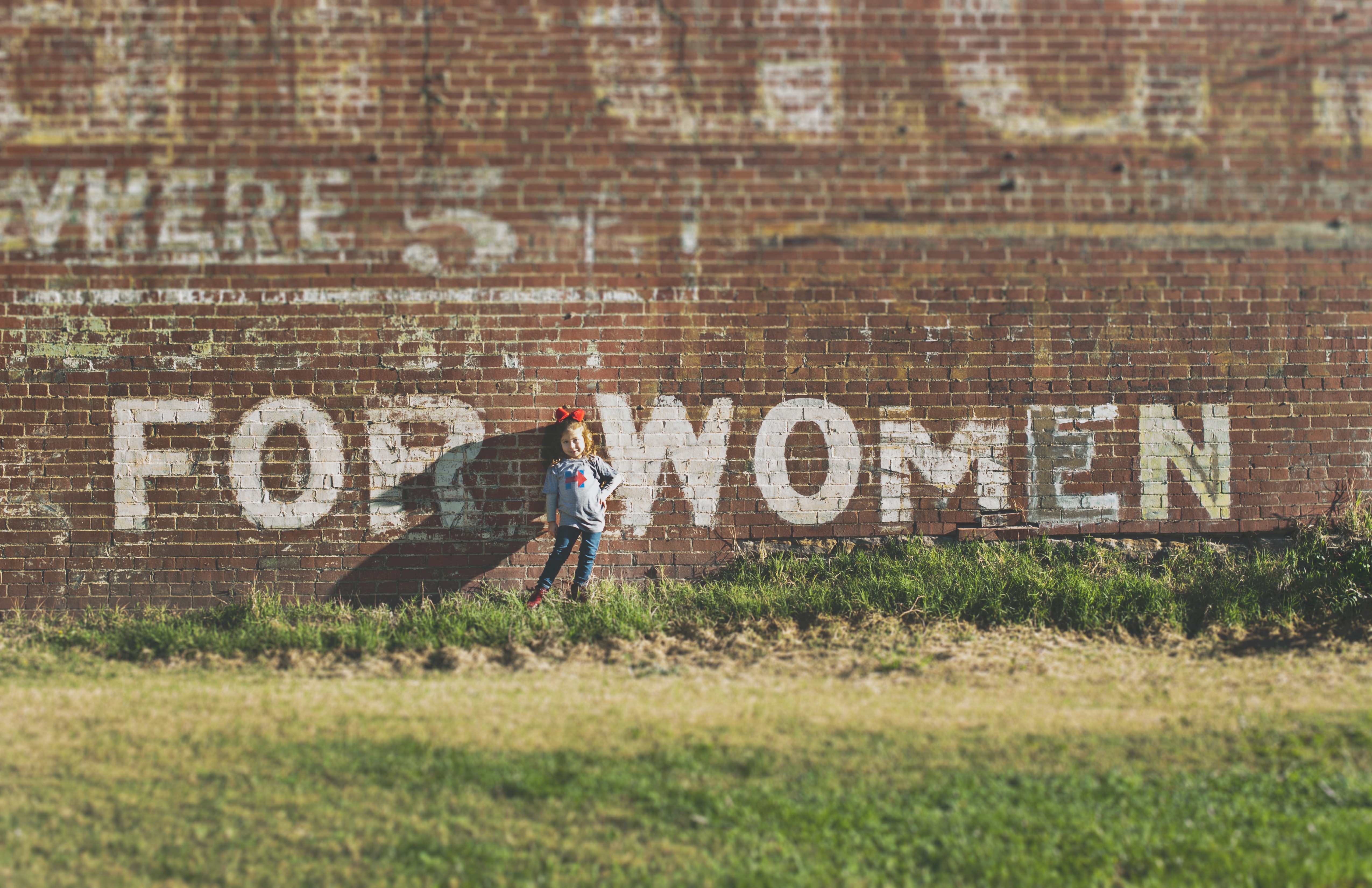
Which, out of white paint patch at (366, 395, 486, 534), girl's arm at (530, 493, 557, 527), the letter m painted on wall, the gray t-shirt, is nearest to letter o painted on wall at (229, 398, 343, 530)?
white paint patch at (366, 395, 486, 534)

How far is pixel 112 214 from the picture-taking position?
6.07m

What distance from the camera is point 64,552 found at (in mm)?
5922

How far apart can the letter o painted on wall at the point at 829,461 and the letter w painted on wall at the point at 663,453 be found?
31 centimetres

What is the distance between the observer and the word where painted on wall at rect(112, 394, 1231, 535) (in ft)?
19.6

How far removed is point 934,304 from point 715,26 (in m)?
2.70

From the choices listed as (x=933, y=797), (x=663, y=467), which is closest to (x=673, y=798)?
(x=933, y=797)

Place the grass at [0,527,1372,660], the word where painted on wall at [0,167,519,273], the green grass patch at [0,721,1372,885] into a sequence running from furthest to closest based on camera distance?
1. the word where painted on wall at [0,167,519,273]
2. the grass at [0,527,1372,660]
3. the green grass patch at [0,721,1372,885]

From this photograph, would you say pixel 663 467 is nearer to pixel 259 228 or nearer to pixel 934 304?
pixel 934 304

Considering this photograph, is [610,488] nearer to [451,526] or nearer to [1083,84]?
[451,526]

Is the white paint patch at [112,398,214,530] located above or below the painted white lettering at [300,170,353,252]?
below

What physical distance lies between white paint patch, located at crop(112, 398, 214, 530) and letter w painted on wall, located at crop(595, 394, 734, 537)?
2977 mm

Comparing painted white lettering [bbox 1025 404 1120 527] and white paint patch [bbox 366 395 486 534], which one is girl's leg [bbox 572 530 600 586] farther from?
painted white lettering [bbox 1025 404 1120 527]

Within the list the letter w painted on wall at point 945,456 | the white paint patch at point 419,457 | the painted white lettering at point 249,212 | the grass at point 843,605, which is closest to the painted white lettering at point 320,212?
the painted white lettering at point 249,212

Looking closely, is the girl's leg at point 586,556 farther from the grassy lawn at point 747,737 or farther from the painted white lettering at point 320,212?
the painted white lettering at point 320,212
